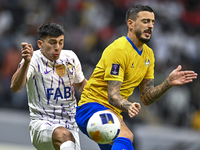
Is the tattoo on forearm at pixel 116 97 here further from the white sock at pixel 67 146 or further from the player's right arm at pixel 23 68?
the player's right arm at pixel 23 68

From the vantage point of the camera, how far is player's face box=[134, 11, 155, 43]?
4.35m

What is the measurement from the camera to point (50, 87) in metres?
4.86

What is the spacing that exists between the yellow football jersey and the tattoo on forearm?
0.21 feet

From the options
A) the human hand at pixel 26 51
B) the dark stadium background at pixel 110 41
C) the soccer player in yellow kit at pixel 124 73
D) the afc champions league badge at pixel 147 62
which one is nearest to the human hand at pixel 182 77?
the soccer player in yellow kit at pixel 124 73

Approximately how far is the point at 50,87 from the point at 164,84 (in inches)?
55.8

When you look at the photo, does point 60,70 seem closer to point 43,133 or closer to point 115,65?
point 43,133

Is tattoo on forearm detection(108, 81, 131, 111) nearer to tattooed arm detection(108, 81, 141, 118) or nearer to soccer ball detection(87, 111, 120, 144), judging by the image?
tattooed arm detection(108, 81, 141, 118)

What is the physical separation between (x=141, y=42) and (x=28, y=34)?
6232 millimetres

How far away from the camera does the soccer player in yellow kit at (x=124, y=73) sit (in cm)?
418

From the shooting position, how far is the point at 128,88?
4.43m

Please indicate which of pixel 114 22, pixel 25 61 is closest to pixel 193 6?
pixel 114 22

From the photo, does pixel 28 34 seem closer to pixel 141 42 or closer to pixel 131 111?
pixel 141 42


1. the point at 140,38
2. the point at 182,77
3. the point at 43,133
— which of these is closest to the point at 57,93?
the point at 43,133

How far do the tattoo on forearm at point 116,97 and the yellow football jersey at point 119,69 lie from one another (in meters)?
0.06
